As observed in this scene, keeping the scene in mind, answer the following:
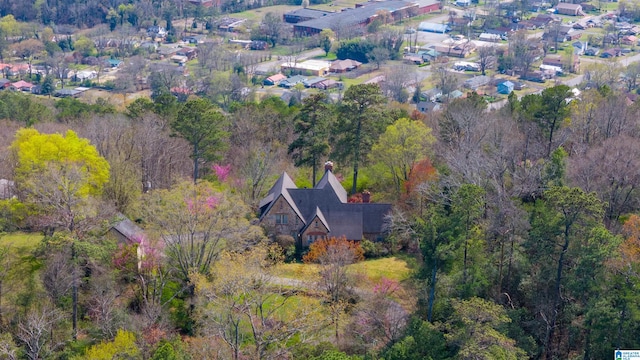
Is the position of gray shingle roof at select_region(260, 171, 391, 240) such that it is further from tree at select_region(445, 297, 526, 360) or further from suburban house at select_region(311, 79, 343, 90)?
suburban house at select_region(311, 79, 343, 90)

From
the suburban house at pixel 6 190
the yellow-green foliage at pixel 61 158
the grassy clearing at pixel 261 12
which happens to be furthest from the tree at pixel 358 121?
the grassy clearing at pixel 261 12

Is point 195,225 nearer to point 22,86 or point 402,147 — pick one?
point 402,147

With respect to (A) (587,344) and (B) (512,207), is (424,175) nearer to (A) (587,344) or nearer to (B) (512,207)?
(B) (512,207)

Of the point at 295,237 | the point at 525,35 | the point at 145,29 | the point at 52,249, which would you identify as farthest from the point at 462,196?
the point at 145,29


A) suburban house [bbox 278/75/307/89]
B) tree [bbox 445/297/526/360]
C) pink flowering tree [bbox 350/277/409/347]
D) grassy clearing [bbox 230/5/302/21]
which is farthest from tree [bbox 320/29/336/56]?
tree [bbox 445/297/526/360]

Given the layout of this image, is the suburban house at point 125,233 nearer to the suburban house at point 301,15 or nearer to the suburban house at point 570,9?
the suburban house at point 301,15

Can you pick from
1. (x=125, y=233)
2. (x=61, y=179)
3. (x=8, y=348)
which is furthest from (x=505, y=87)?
(x=8, y=348)
